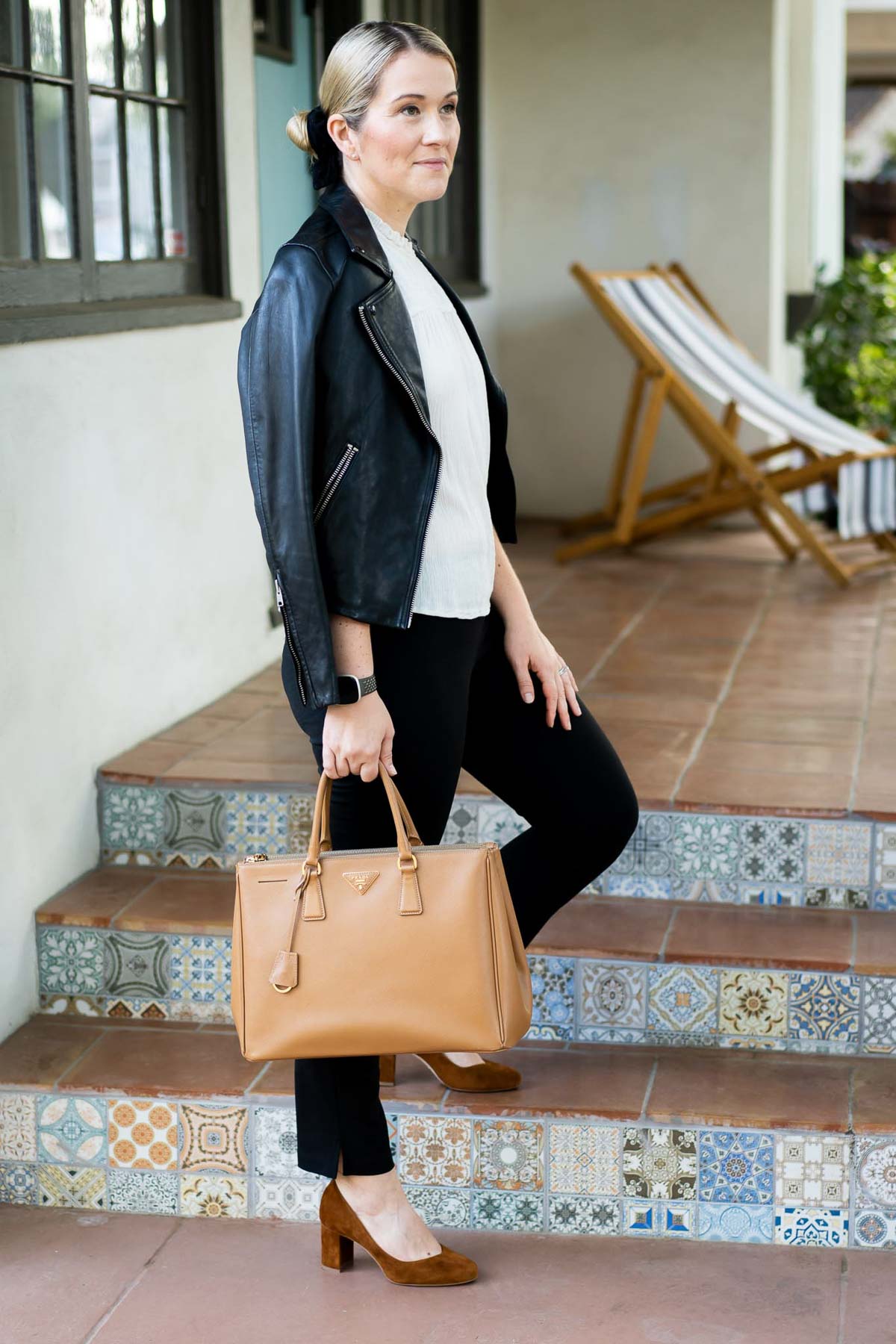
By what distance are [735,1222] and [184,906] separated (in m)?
1.15

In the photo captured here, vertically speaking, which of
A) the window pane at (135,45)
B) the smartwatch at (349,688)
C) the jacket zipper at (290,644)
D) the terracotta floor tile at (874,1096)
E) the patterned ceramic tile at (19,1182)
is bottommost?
the patterned ceramic tile at (19,1182)

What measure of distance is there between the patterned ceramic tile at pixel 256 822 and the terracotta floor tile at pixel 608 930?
591mm

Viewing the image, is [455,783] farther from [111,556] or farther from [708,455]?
[708,455]

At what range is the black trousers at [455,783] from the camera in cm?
211

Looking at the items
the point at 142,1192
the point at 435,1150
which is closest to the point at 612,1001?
the point at 435,1150

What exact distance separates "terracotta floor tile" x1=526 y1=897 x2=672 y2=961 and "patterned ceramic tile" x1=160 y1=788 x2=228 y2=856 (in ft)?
2.21

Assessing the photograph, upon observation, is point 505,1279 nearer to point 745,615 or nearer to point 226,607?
point 226,607

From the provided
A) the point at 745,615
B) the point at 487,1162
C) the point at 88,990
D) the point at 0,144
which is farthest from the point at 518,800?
the point at 745,615

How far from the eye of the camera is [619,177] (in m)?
6.40

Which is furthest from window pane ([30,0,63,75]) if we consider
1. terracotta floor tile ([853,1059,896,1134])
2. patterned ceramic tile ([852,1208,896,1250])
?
patterned ceramic tile ([852,1208,896,1250])

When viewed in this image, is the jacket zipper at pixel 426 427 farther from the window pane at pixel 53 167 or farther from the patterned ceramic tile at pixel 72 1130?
the window pane at pixel 53 167

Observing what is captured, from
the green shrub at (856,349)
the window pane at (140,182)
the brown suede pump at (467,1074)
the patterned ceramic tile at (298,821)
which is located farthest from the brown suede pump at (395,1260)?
the green shrub at (856,349)

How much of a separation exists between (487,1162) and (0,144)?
2068 millimetres

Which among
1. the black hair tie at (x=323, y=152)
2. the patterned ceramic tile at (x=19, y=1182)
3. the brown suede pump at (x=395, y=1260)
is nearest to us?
the black hair tie at (x=323, y=152)
